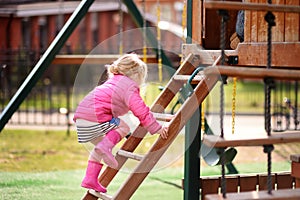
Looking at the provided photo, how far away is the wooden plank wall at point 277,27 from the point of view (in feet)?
16.9

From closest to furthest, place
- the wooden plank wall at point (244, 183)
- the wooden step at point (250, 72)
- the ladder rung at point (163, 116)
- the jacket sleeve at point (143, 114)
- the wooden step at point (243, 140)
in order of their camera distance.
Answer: the wooden step at point (243, 140)
the wooden step at point (250, 72)
the jacket sleeve at point (143, 114)
the ladder rung at point (163, 116)
the wooden plank wall at point (244, 183)

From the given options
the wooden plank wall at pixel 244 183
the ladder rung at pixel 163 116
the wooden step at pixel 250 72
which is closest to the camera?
the wooden step at pixel 250 72

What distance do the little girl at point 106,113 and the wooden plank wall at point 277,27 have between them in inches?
39.0

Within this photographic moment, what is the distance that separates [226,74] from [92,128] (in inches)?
67.1

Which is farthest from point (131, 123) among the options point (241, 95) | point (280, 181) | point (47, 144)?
point (241, 95)

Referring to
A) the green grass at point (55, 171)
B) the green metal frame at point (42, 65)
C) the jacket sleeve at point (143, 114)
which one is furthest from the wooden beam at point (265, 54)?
the green metal frame at point (42, 65)

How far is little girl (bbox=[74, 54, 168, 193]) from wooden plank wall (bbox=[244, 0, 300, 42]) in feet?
3.25

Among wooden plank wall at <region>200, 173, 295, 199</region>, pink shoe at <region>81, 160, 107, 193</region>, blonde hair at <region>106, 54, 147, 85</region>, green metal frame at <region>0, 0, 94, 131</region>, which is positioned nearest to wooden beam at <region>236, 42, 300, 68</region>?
blonde hair at <region>106, 54, 147, 85</region>

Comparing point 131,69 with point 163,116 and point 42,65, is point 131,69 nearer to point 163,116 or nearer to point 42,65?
point 163,116

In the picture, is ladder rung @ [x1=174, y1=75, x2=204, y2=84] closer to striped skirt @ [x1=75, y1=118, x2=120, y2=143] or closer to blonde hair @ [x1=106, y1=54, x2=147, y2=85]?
blonde hair @ [x1=106, y1=54, x2=147, y2=85]

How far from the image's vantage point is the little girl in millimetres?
5570

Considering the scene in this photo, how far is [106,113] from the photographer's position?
5.61m

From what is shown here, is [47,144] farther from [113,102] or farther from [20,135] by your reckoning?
[113,102]

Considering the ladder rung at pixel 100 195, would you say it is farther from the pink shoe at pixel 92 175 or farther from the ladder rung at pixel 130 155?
the ladder rung at pixel 130 155
